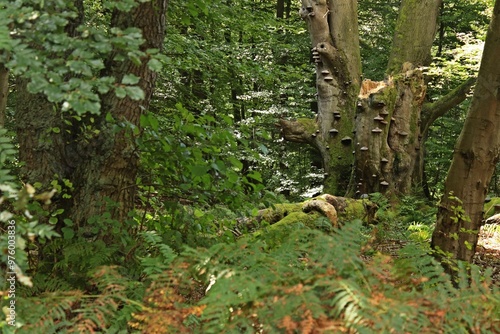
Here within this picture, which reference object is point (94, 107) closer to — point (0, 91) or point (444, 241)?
point (0, 91)

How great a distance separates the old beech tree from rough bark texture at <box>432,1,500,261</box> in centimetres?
537

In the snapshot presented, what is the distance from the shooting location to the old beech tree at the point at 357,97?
10383 millimetres

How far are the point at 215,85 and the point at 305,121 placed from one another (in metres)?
2.78

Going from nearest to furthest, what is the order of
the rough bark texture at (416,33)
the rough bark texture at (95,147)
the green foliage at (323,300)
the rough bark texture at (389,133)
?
1. the green foliage at (323,300)
2. the rough bark texture at (95,147)
3. the rough bark texture at (389,133)
4. the rough bark texture at (416,33)

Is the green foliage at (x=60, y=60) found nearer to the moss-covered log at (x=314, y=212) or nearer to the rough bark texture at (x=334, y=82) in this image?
the moss-covered log at (x=314, y=212)

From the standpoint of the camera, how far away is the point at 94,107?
2.11m

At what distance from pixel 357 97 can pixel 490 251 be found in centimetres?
421

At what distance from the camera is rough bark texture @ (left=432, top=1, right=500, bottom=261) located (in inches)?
176

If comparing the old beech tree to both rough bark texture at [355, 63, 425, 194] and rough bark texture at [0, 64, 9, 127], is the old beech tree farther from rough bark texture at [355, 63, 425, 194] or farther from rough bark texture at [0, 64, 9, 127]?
rough bark texture at [0, 64, 9, 127]

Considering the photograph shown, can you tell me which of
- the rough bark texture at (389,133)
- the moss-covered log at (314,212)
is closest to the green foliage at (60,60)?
the moss-covered log at (314,212)

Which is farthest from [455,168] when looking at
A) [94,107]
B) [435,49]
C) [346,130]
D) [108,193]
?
[435,49]

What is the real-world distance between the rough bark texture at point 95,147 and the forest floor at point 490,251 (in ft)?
14.0

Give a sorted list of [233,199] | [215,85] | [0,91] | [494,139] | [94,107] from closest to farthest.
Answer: [94,107] → [0,91] → [233,199] → [494,139] → [215,85]

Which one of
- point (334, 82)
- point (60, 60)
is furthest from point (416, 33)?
point (60, 60)
